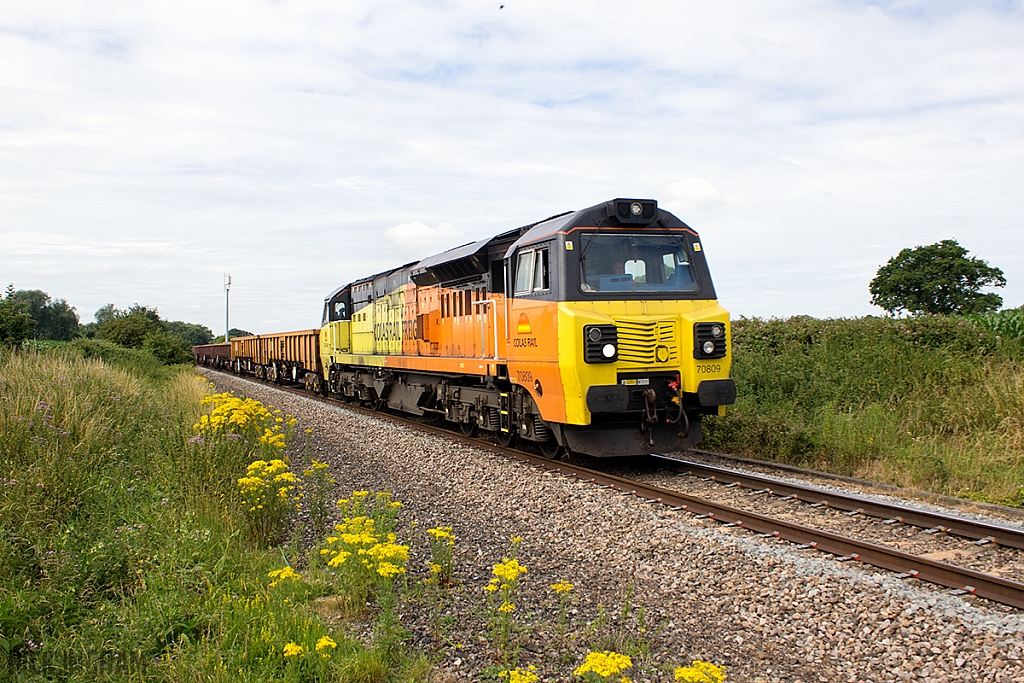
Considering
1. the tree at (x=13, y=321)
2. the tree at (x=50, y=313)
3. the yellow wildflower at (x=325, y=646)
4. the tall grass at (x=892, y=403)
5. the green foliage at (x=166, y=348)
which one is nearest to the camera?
the yellow wildflower at (x=325, y=646)

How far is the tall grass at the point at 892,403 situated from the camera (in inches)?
345

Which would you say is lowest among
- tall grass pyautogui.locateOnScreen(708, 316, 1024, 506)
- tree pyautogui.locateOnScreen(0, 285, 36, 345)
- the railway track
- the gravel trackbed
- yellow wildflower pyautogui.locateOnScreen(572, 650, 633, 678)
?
the gravel trackbed

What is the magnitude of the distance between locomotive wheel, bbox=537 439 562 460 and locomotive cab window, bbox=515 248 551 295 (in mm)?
2189

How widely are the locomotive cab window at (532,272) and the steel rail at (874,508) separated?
3000 mm

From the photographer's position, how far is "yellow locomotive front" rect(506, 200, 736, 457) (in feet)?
27.8

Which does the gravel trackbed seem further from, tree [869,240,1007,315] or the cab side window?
tree [869,240,1007,315]

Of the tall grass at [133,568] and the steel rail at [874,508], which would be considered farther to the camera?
the steel rail at [874,508]

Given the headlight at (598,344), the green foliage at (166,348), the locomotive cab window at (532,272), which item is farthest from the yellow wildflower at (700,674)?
the green foliage at (166,348)

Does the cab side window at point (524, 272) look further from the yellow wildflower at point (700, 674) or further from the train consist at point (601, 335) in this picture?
the yellow wildflower at point (700, 674)

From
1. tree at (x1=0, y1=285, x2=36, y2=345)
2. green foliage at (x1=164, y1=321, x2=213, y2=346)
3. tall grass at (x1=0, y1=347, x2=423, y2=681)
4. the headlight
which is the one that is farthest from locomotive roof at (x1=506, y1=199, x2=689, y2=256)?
green foliage at (x1=164, y1=321, x2=213, y2=346)

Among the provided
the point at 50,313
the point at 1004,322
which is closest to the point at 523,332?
the point at 1004,322

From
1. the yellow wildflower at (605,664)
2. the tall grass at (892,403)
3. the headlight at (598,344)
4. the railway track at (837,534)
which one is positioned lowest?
the railway track at (837,534)

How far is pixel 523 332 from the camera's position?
32.0 feet

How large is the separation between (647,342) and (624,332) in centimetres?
33
